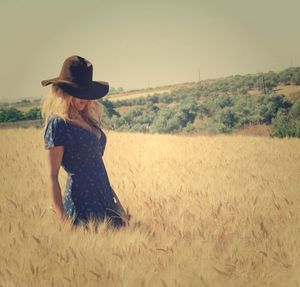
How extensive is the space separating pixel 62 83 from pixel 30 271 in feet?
3.43

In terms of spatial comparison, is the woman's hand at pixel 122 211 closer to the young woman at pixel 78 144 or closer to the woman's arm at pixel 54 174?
the young woman at pixel 78 144

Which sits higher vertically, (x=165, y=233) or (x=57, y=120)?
(x=57, y=120)

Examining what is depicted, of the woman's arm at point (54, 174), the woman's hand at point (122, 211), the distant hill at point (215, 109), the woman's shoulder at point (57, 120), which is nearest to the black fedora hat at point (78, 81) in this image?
the woman's shoulder at point (57, 120)

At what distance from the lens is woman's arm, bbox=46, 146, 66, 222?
2219 millimetres

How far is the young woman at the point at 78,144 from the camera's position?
7.35 ft

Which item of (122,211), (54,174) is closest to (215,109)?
(122,211)

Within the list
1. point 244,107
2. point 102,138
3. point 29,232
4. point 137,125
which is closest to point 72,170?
point 102,138

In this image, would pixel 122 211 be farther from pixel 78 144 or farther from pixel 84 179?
pixel 78 144

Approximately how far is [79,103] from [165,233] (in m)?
0.87

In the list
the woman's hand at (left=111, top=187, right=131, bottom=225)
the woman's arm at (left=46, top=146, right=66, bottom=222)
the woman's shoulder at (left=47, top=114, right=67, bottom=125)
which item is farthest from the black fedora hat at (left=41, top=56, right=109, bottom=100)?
the woman's hand at (left=111, top=187, right=131, bottom=225)

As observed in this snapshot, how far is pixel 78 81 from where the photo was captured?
7.47 ft

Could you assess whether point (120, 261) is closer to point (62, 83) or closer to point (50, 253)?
point (50, 253)

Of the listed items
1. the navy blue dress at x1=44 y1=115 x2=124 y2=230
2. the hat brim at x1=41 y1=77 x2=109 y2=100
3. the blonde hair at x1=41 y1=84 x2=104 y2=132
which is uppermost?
the hat brim at x1=41 y1=77 x2=109 y2=100

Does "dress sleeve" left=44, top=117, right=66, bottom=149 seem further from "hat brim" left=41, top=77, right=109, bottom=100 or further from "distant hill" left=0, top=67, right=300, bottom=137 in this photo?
"distant hill" left=0, top=67, right=300, bottom=137
